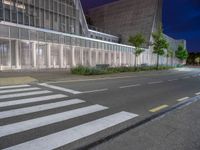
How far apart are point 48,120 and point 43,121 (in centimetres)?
13

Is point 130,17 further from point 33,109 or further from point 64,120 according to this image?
point 64,120

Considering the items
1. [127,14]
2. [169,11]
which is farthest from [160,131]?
[169,11]

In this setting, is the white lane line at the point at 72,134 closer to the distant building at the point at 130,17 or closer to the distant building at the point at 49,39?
the distant building at the point at 49,39

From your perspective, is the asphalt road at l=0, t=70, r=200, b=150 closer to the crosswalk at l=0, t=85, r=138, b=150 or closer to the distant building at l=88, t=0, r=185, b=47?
the crosswalk at l=0, t=85, r=138, b=150

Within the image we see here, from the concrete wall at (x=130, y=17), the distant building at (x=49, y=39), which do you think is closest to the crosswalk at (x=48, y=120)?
the distant building at (x=49, y=39)

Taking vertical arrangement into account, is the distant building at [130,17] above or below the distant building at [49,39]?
above

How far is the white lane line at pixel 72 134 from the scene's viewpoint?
10.3 ft

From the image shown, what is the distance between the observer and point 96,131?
3.86 meters

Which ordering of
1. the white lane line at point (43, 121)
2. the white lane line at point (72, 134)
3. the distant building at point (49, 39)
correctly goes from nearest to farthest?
1. the white lane line at point (72, 134)
2. the white lane line at point (43, 121)
3. the distant building at point (49, 39)

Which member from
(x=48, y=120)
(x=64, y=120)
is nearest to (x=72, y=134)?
(x=64, y=120)

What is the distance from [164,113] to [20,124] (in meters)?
4.23

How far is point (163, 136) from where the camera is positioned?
12.1 ft

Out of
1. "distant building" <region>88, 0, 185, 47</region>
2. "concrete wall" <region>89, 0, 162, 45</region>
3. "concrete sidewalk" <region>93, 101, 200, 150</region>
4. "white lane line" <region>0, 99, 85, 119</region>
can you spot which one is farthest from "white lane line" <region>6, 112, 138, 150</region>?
"concrete wall" <region>89, 0, 162, 45</region>

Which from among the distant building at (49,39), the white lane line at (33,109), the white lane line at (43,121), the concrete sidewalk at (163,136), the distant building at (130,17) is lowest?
the concrete sidewalk at (163,136)
